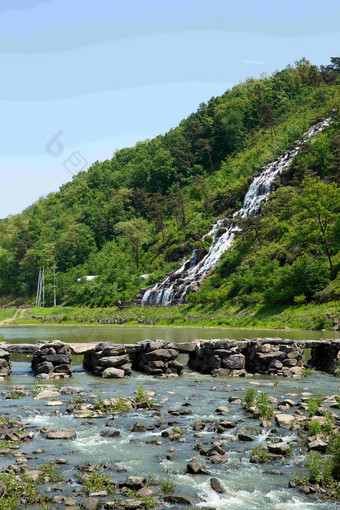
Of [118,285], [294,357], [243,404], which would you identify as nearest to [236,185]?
[118,285]

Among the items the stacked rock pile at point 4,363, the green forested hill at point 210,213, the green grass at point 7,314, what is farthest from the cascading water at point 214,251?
the stacked rock pile at point 4,363

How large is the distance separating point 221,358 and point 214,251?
59630 millimetres

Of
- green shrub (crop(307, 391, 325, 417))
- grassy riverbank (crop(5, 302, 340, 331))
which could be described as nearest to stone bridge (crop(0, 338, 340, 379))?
green shrub (crop(307, 391, 325, 417))

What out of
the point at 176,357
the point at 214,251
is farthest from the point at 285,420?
the point at 214,251

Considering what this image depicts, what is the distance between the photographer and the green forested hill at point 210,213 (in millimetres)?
60887

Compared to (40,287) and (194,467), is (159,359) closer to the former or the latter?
(194,467)

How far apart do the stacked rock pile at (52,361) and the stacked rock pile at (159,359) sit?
13.5ft

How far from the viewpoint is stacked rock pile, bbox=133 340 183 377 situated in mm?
25828

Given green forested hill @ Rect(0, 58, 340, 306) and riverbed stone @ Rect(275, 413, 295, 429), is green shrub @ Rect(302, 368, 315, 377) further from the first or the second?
green forested hill @ Rect(0, 58, 340, 306)

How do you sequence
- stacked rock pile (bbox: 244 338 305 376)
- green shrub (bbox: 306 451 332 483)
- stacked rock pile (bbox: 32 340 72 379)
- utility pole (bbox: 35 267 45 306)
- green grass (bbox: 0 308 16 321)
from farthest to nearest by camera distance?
utility pole (bbox: 35 267 45 306)
green grass (bbox: 0 308 16 321)
stacked rock pile (bbox: 244 338 305 376)
stacked rock pile (bbox: 32 340 72 379)
green shrub (bbox: 306 451 332 483)

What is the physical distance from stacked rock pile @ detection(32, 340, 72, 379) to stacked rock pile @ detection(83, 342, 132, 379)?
57.0 inches

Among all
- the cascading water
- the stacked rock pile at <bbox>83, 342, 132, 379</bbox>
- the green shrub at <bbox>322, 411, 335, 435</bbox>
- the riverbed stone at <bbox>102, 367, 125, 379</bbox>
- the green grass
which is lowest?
the green grass

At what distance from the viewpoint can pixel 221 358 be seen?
86.7 feet

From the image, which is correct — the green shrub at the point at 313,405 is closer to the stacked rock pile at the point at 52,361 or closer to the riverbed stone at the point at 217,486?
the riverbed stone at the point at 217,486
